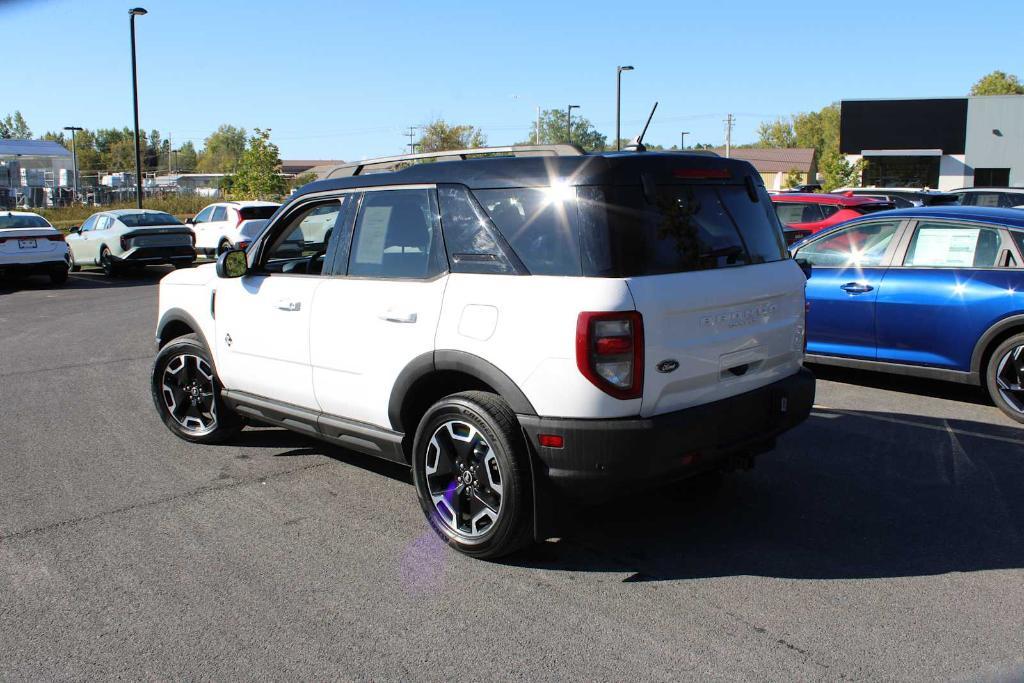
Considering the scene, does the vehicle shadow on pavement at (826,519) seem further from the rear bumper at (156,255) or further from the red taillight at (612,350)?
the rear bumper at (156,255)

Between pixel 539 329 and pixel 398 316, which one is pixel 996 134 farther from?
pixel 539 329

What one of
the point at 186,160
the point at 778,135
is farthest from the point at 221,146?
the point at 778,135

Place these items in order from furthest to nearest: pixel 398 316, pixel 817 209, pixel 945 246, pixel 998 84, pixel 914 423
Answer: pixel 998 84 → pixel 817 209 → pixel 945 246 → pixel 914 423 → pixel 398 316

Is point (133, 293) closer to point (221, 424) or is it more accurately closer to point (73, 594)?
point (221, 424)

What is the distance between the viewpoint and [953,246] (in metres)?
7.51

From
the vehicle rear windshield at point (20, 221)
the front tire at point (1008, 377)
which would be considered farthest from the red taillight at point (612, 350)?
the vehicle rear windshield at point (20, 221)

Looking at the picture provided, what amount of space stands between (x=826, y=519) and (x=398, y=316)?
2554 millimetres

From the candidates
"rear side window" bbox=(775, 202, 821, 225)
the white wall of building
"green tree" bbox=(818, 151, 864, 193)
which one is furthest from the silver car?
the white wall of building

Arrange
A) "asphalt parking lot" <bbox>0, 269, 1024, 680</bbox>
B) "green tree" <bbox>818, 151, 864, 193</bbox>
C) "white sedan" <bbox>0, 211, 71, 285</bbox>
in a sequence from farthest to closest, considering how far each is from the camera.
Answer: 1. "green tree" <bbox>818, 151, 864, 193</bbox>
2. "white sedan" <bbox>0, 211, 71, 285</bbox>
3. "asphalt parking lot" <bbox>0, 269, 1024, 680</bbox>

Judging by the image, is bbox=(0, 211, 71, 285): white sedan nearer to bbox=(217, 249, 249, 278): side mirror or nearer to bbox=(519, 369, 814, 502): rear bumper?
bbox=(217, 249, 249, 278): side mirror

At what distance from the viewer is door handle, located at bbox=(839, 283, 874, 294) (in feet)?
25.8

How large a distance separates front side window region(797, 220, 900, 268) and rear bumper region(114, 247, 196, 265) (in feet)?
52.5

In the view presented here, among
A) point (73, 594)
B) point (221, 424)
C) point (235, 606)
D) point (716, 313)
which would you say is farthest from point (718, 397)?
point (221, 424)

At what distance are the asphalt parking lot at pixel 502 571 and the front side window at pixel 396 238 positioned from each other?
137 cm
